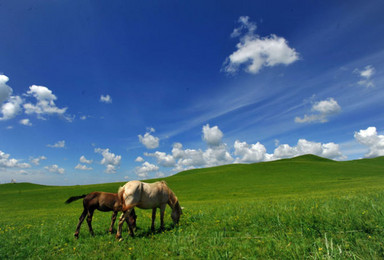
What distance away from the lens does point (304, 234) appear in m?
6.54

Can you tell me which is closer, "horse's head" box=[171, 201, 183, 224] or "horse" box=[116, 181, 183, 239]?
"horse" box=[116, 181, 183, 239]

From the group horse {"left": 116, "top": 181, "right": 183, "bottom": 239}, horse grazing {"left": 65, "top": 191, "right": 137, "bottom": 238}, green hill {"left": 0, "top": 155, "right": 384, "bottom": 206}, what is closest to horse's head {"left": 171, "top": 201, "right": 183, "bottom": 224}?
horse {"left": 116, "top": 181, "right": 183, "bottom": 239}

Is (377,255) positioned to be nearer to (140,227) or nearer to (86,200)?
(140,227)

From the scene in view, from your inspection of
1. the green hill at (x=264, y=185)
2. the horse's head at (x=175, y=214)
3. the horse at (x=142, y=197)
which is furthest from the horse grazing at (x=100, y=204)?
the green hill at (x=264, y=185)

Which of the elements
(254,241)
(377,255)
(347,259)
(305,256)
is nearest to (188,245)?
(254,241)

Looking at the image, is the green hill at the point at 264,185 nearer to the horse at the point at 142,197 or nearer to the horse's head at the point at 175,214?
the horse's head at the point at 175,214

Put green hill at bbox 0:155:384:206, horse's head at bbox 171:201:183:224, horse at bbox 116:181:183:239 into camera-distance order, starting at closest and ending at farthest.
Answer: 1. horse at bbox 116:181:183:239
2. horse's head at bbox 171:201:183:224
3. green hill at bbox 0:155:384:206

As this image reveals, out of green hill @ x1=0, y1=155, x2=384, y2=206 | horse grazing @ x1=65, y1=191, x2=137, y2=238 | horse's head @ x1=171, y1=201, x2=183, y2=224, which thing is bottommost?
green hill @ x1=0, y1=155, x2=384, y2=206

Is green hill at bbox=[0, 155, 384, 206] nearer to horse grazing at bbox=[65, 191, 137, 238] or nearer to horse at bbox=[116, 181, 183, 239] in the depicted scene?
horse at bbox=[116, 181, 183, 239]

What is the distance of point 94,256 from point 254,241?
510 centimetres

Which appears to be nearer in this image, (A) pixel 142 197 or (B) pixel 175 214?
(A) pixel 142 197

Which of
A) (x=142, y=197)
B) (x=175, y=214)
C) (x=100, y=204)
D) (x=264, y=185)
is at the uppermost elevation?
(x=142, y=197)

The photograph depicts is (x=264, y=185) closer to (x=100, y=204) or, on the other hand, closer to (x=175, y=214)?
(x=175, y=214)

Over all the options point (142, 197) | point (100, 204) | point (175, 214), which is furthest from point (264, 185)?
point (100, 204)
